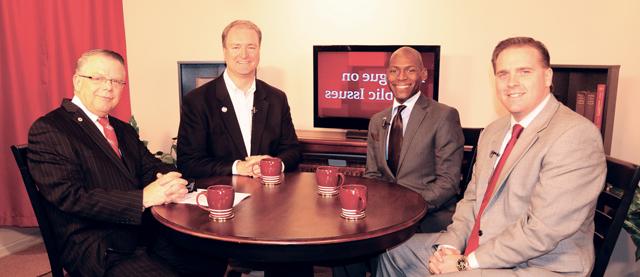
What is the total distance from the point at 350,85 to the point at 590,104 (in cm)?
150

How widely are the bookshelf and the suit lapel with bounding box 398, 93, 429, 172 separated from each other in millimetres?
991

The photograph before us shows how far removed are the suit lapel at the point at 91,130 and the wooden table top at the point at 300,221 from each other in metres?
0.38

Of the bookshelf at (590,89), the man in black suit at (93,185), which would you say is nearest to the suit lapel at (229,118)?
the man in black suit at (93,185)

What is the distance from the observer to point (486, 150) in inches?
77.8

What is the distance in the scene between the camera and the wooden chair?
65.4 inches

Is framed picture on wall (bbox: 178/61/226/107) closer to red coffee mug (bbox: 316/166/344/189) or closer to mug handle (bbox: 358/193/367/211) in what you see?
red coffee mug (bbox: 316/166/344/189)

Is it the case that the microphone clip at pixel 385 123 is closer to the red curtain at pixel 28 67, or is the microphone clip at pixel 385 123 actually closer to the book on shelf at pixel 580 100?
the book on shelf at pixel 580 100

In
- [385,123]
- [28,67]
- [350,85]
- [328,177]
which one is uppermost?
[28,67]

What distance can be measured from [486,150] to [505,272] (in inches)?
19.9

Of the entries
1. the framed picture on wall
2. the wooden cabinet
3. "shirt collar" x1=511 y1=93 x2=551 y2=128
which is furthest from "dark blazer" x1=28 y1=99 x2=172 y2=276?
the framed picture on wall

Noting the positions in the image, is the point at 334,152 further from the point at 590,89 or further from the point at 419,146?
the point at 590,89

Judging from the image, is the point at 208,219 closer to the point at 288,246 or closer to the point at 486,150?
the point at 288,246

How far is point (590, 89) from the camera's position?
2977 mm

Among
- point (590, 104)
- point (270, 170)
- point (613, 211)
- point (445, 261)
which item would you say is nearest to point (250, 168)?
point (270, 170)
